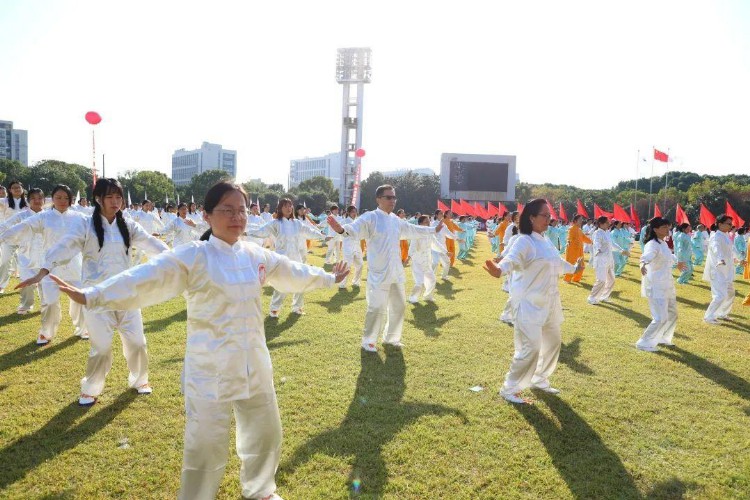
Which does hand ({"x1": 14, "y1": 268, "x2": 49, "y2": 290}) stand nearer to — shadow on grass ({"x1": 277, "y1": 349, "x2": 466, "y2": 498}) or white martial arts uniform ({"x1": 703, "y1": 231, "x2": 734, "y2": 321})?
shadow on grass ({"x1": 277, "y1": 349, "x2": 466, "y2": 498})

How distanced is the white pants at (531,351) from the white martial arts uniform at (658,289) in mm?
2762

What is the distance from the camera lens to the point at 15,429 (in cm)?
406

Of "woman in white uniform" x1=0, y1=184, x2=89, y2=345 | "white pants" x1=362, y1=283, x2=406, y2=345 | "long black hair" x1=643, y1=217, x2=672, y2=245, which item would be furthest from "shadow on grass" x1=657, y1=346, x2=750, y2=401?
"woman in white uniform" x1=0, y1=184, x2=89, y2=345

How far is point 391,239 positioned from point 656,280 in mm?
3891

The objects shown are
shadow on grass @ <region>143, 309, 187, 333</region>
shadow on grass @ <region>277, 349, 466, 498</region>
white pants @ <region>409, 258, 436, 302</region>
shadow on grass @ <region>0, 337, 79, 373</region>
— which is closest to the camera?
shadow on grass @ <region>277, 349, 466, 498</region>

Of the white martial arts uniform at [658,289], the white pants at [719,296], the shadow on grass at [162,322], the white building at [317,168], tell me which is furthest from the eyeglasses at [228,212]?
the white building at [317,168]

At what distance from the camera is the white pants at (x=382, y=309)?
260 inches

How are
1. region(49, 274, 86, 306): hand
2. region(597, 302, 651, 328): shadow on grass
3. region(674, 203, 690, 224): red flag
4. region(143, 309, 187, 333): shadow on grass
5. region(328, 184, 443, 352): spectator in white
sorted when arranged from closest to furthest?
1. region(49, 274, 86, 306): hand
2. region(328, 184, 443, 352): spectator in white
3. region(143, 309, 187, 333): shadow on grass
4. region(597, 302, 651, 328): shadow on grass
5. region(674, 203, 690, 224): red flag

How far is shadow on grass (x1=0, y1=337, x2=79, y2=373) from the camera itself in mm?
5621

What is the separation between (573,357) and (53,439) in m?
5.89

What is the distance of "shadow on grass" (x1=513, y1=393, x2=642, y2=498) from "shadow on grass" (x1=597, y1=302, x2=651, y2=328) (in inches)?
205

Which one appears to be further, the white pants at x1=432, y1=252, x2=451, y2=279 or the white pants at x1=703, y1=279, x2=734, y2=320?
the white pants at x1=432, y1=252, x2=451, y2=279

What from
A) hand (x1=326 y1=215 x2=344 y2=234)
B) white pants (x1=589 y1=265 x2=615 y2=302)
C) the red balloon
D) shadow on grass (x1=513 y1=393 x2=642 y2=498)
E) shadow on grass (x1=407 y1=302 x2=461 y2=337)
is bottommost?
shadow on grass (x1=407 y1=302 x2=461 y2=337)

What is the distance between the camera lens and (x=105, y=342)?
454 cm
